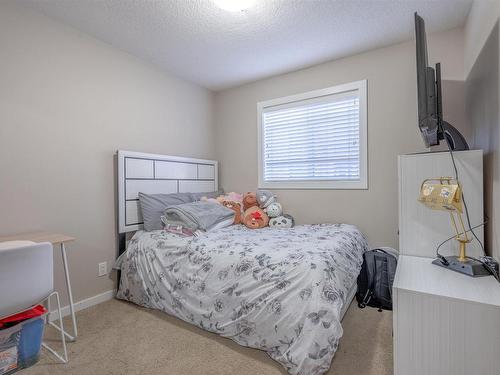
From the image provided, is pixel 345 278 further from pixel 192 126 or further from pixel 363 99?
pixel 192 126

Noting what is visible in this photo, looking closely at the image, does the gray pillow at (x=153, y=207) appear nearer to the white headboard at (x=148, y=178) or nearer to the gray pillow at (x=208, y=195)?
the white headboard at (x=148, y=178)

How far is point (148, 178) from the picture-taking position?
107 inches

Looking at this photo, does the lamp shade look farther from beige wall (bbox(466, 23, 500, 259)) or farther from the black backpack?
the black backpack

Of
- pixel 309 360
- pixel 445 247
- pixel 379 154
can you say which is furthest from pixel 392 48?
pixel 309 360

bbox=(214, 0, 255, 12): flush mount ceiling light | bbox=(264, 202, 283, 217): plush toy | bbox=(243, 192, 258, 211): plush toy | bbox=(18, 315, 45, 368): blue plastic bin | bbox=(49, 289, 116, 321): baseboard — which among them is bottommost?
bbox=(49, 289, 116, 321): baseboard

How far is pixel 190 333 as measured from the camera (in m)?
→ 1.91

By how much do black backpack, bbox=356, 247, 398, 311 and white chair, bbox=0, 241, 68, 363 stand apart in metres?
2.30

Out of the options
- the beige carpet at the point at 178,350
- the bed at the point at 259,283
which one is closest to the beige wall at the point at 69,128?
the bed at the point at 259,283

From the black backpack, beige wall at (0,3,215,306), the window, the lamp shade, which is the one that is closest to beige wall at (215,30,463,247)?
the window

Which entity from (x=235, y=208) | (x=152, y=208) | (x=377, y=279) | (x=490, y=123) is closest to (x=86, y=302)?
(x=152, y=208)

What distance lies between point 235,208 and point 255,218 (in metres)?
0.30

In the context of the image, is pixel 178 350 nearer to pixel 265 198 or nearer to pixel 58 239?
pixel 58 239

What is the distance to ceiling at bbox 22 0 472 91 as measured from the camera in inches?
78.2

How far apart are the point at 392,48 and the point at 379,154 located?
1.02 meters
